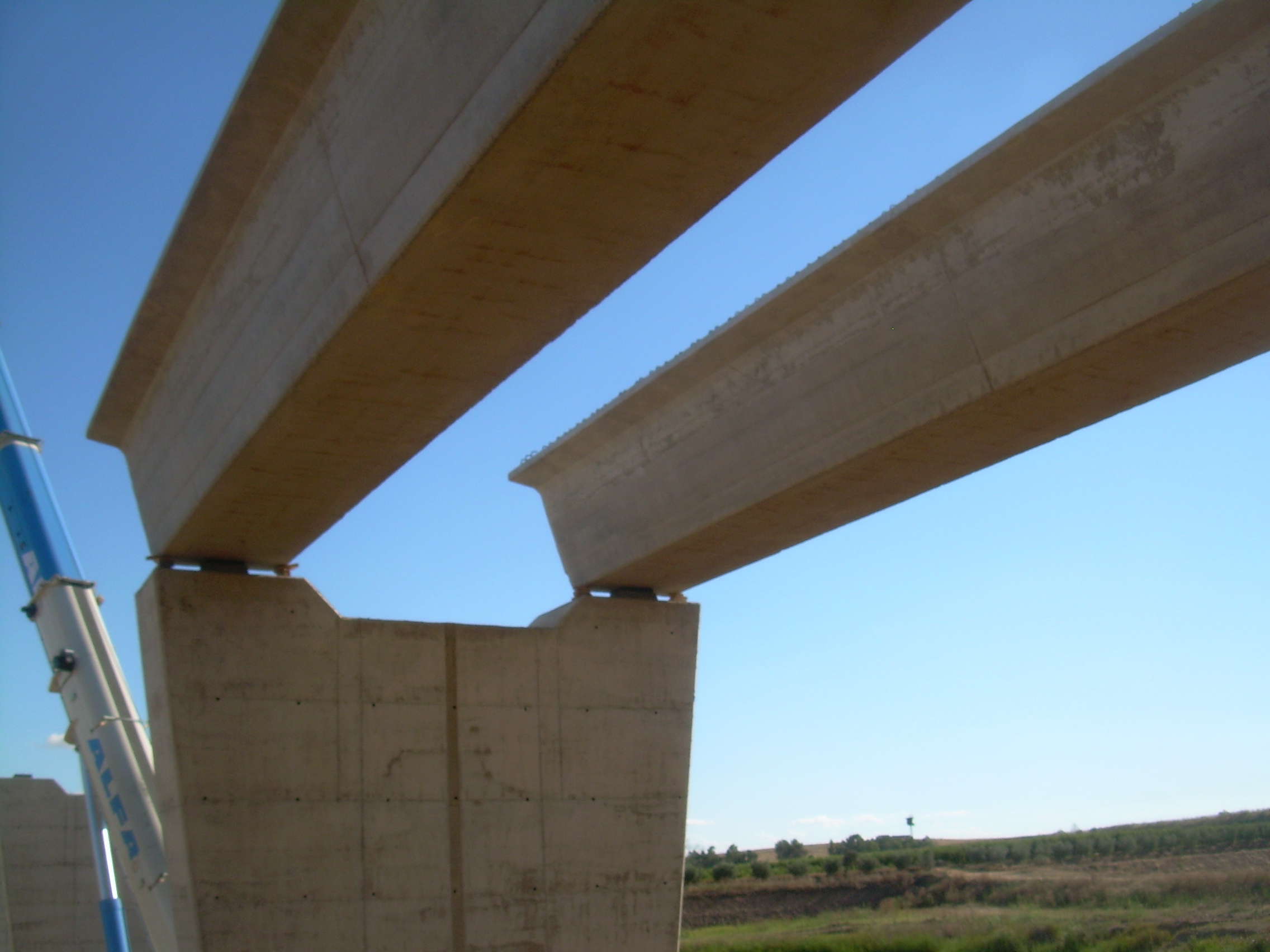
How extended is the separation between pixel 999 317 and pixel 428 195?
16.3ft

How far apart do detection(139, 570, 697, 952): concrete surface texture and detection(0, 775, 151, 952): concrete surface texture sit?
15.6 metres

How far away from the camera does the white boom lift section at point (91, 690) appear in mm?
13883

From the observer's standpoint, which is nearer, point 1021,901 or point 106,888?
point 106,888

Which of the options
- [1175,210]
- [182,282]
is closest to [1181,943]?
[1175,210]

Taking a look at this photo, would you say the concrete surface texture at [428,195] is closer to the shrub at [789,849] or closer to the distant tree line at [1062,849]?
the distant tree line at [1062,849]

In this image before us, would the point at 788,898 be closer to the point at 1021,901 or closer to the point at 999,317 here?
the point at 1021,901

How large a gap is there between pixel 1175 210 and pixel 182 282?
8090mm

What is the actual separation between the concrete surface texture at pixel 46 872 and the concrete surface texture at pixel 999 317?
64.1ft

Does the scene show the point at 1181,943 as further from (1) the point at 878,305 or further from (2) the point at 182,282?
(2) the point at 182,282

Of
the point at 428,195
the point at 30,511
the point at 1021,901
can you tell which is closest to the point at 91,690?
the point at 30,511

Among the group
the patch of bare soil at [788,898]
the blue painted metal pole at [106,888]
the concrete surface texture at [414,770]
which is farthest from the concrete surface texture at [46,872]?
the patch of bare soil at [788,898]

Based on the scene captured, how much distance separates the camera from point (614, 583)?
49.5ft

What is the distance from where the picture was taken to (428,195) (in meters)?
6.64

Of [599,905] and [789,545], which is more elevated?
[789,545]
